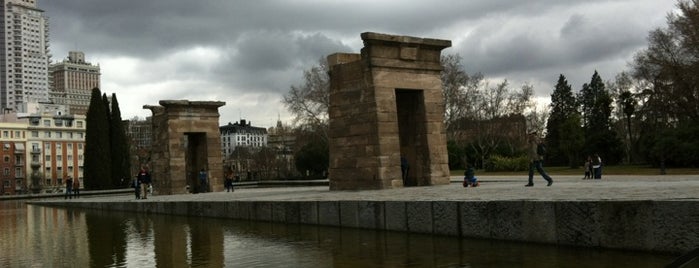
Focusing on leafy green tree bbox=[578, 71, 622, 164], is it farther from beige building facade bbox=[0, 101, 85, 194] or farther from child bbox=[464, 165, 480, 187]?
beige building facade bbox=[0, 101, 85, 194]

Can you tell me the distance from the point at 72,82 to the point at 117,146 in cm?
14347

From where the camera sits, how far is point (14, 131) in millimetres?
98562

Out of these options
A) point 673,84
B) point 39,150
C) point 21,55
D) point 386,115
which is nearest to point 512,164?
point 673,84

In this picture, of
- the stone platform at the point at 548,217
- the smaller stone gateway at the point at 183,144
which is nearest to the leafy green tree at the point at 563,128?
the smaller stone gateway at the point at 183,144

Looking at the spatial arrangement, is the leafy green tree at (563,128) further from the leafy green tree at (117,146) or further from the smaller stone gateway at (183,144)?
the leafy green tree at (117,146)

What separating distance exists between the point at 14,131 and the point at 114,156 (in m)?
44.0

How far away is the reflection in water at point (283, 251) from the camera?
25.7 ft

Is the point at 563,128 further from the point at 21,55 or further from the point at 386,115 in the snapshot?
the point at 21,55

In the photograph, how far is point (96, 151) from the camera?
206ft

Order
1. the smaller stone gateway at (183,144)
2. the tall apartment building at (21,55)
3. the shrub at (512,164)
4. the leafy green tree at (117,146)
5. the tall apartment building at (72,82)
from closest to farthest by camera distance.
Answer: the smaller stone gateway at (183,144) < the shrub at (512,164) < the leafy green tree at (117,146) < the tall apartment building at (21,55) < the tall apartment building at (72,82)

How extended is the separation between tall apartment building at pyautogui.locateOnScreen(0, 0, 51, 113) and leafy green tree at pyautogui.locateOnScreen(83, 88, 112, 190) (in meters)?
124

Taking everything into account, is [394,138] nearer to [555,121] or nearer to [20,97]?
[555,121]

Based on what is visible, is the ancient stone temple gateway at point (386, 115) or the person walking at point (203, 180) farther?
the person walking at point (203, 180)

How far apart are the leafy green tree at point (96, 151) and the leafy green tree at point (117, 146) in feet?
3.82
